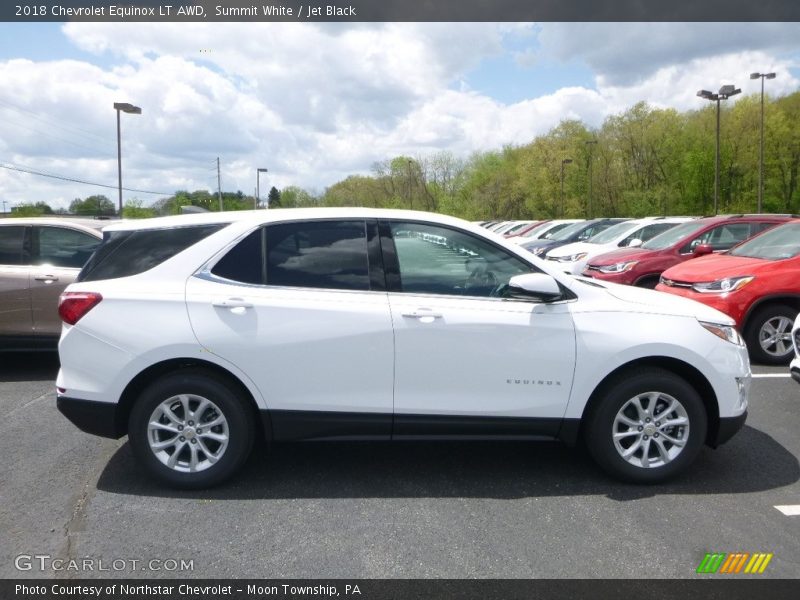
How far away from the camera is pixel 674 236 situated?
11.6 m

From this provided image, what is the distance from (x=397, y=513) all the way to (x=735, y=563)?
1.78m

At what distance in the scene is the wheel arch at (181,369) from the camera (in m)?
4.20

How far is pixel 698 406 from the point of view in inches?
171

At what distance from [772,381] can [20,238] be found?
26.5 ft

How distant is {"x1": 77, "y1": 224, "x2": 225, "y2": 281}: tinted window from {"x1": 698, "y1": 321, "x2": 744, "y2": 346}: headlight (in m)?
3.20

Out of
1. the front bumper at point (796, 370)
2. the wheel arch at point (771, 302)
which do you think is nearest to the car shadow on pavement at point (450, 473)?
the front bumper at point (796, 370)

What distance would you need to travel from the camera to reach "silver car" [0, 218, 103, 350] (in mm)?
7156

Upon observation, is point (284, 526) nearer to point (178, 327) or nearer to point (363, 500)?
point (363, 500)

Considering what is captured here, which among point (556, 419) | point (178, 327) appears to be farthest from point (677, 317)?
point (178, 327)

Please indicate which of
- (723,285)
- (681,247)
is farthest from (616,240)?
(723,285)

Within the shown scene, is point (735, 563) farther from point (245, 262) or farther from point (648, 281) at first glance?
point (648, 281)

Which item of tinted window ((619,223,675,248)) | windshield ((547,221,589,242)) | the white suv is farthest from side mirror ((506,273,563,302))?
windshield ((547,221,589,242))

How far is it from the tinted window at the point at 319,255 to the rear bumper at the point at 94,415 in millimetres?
1254

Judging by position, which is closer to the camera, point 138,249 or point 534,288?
point 534,288
